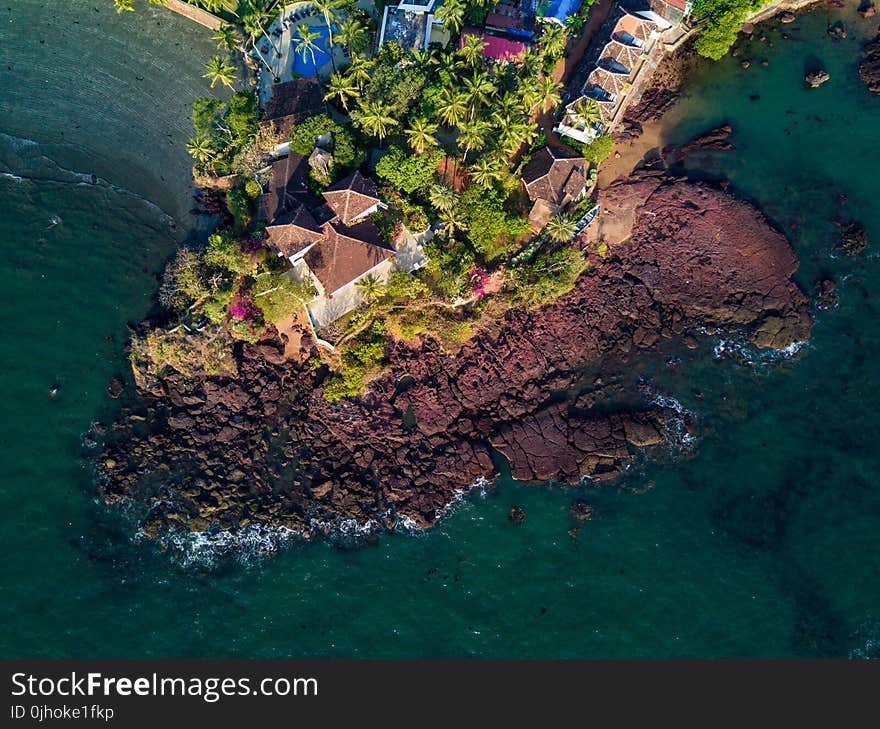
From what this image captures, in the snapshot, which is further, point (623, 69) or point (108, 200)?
point (108, 200)

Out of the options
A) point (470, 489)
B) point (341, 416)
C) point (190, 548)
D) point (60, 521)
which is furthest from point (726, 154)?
point (60, 521)

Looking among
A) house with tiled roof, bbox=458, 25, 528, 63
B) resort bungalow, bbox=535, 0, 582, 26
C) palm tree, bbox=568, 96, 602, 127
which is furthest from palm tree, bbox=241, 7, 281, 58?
palm tree, bbox=568, 96, 602, 127

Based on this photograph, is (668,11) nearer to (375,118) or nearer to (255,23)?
(375,118)

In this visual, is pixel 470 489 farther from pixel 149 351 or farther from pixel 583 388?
pixel 149 351

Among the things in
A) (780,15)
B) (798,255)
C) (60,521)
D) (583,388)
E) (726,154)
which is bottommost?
(60,521)

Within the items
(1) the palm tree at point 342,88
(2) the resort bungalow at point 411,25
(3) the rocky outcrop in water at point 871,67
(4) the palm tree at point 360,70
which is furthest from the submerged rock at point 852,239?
(1) the palm tree at point 342,88

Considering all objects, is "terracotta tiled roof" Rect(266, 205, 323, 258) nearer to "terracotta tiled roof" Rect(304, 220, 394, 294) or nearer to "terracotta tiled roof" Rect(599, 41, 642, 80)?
"terracotta tiled roof" Rect(304, 220, 394, 294)
